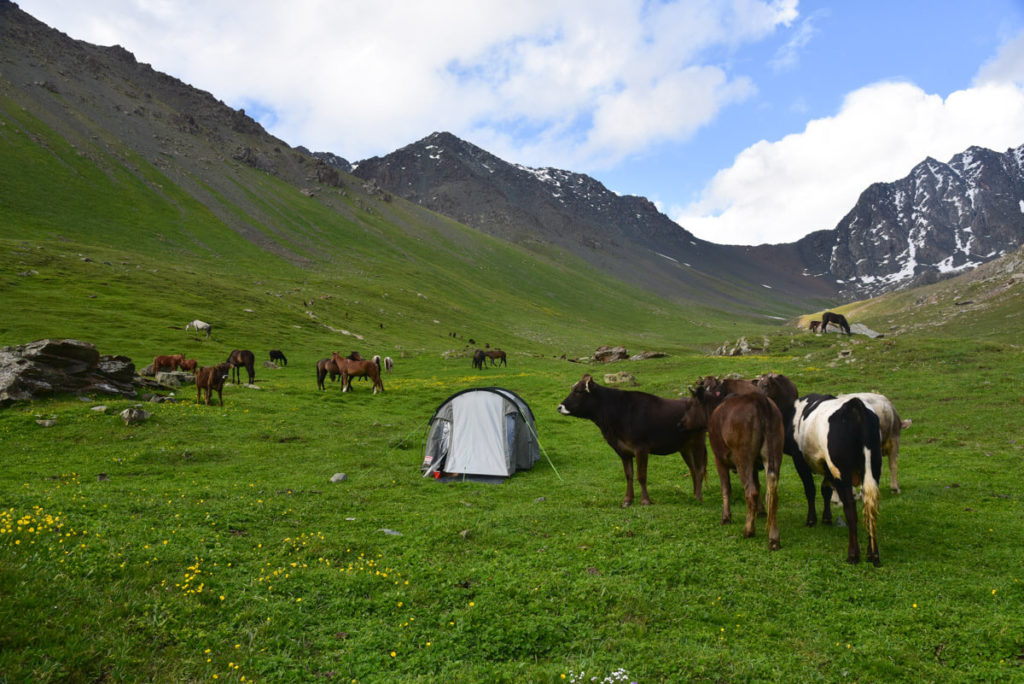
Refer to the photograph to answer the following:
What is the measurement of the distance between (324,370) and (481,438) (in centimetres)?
2008

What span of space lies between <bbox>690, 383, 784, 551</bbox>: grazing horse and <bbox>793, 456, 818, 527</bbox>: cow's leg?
2.54 feet

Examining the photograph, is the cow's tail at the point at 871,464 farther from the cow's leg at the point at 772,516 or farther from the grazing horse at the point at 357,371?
the grazing horse at the point at 357,371

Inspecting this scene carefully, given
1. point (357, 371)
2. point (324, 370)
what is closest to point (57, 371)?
point (324, 370)

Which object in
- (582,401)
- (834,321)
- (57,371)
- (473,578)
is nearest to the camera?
(473,578)

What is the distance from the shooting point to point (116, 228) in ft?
315

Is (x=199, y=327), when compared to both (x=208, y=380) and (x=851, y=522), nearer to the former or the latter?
(x=208, y=380)

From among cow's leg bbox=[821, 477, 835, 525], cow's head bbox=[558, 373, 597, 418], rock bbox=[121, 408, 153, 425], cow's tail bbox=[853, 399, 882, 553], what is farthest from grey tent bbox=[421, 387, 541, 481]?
rock bbox=[121, 408, 153, 425]

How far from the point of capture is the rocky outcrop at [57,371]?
64.1 feet

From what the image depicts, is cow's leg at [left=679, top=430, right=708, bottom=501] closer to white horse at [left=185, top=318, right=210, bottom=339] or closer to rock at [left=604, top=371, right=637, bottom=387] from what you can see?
rock at [left=604, top=371, right=637, bottom=387]

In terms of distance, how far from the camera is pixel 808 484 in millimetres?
10414

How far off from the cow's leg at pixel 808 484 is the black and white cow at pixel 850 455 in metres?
0.03

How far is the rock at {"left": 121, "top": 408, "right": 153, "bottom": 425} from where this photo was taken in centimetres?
1834

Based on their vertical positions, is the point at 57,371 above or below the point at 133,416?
above

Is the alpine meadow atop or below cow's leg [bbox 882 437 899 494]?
below
